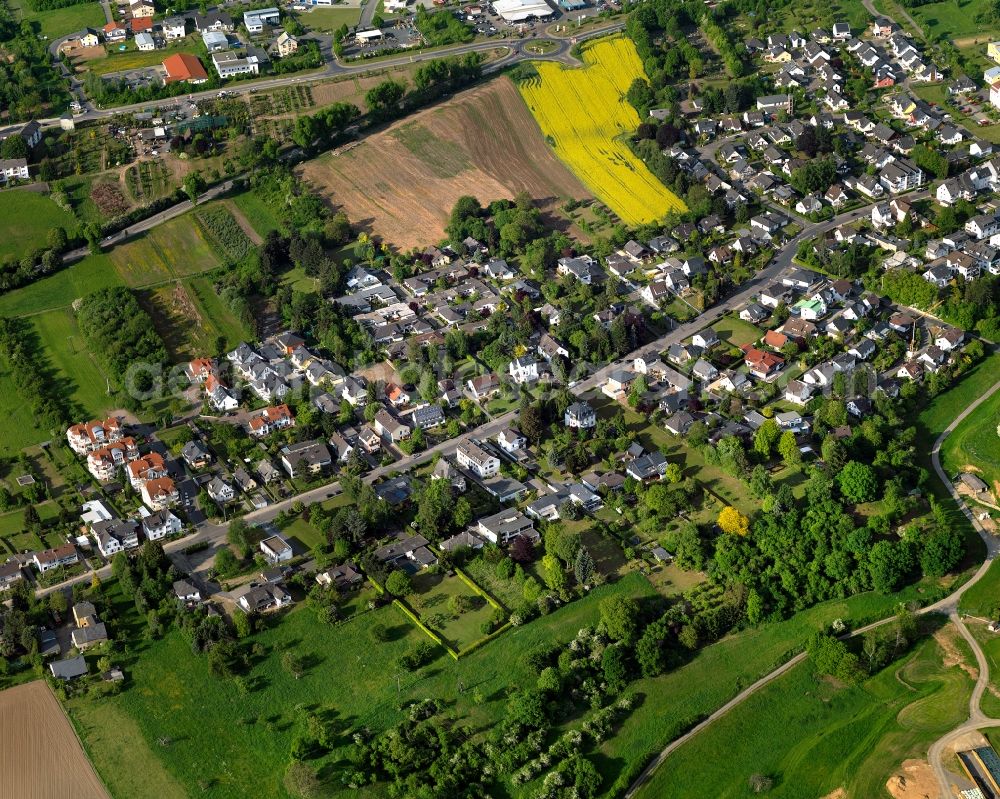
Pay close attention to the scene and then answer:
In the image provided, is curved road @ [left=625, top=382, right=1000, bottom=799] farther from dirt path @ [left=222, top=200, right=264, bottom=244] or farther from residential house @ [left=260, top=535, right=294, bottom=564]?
dirt path @ [left=222, top=200, right=264, bottom=244]

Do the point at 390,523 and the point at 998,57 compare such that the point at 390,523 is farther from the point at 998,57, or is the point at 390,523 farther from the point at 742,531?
the point at 998,57

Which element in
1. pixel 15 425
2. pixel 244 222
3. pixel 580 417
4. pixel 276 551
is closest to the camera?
pixel 276 551

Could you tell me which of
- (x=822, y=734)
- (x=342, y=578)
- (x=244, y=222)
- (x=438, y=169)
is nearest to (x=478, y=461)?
(x=342, y=578)

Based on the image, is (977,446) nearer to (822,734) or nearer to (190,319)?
(822,734)

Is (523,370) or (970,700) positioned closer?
(970,700)

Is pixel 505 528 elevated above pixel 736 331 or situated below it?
above

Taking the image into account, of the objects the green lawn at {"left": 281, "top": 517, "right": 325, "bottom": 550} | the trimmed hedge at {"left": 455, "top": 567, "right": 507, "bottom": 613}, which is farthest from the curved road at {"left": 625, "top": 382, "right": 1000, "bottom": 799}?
the green lawn at {"left": 281, "top": 517, "right": 325, "bottom": 550}

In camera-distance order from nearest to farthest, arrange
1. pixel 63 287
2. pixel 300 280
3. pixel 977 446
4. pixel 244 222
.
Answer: pixel 977 446 → pixel 63 287 → pixel 300 280 → pixel 244 222
